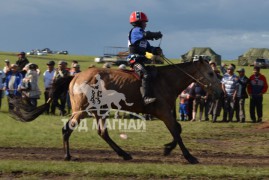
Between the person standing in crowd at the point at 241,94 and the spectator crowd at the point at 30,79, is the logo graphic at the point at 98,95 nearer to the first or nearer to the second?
the spectator crowd at the point at 30,79

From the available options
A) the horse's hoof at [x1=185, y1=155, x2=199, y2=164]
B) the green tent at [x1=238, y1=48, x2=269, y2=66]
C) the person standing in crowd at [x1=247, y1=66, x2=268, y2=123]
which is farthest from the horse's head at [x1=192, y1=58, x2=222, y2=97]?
the green tent at [x1=238, y1=48, x2=269, y2=66]

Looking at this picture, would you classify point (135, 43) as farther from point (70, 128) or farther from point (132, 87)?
point (70, 128)

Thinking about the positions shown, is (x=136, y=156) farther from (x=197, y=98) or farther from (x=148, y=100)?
(x=197, y=98)

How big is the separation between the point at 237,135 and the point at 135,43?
6300mm

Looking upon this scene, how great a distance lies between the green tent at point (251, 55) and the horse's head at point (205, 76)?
5714 cm

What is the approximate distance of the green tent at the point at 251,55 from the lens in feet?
221

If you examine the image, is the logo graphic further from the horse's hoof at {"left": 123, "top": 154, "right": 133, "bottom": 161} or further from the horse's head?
the horse's head

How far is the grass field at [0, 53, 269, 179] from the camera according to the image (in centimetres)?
848

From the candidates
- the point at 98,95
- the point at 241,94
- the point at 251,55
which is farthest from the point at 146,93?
the point at 251,55

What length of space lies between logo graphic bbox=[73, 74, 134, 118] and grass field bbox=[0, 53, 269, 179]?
1.08 metres

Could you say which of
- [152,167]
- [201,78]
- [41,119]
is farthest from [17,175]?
[41,119]

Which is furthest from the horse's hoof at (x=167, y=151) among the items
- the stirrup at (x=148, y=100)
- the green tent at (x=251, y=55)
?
the green tent at (x=251, y=55)

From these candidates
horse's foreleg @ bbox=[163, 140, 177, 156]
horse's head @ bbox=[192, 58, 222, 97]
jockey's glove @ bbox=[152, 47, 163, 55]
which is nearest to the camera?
horse's foreleg @ bbox=[163, 140, 177, 156]

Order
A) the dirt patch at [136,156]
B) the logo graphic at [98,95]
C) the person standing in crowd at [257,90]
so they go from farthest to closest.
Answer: the person standing in crowd at [257,90]
the logo graphic at [98,95]
the dirt patch at [136,156]
